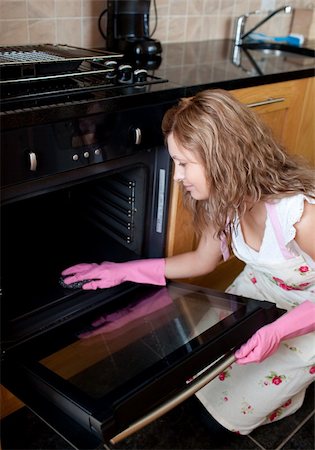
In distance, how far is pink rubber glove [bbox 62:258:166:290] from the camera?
1230 millimetres

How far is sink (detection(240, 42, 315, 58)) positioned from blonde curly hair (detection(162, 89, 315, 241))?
3.28 feet

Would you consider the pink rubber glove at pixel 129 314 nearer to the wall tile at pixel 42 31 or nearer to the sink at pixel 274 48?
the wall tile at pixel 42 31

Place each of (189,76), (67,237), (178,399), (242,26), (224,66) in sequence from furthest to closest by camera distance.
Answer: (242,26) → (224,66) → (67,237) → (189,76) → (178,399)

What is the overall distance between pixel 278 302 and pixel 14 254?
0.73m

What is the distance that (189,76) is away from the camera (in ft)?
4.39

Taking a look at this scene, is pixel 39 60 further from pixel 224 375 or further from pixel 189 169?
pixel 224 375

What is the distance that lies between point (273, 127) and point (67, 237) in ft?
2.48

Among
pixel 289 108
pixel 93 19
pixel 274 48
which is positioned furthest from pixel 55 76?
pixel 274 48

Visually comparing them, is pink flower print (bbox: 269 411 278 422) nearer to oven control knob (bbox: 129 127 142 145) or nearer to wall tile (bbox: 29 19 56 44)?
oven control knob (bbox: 129 127 142 145)

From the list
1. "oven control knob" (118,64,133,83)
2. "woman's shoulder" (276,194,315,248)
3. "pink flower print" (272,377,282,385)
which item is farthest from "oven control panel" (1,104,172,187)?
"pink flower print" (272,377,282,385)

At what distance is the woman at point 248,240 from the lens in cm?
98

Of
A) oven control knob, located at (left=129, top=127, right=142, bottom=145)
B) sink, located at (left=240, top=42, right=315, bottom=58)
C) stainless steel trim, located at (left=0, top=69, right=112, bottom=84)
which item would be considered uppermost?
stainless steel trim, located at (left=0, top=69, right=112, bottom=84)

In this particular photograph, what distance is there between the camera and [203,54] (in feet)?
5.69

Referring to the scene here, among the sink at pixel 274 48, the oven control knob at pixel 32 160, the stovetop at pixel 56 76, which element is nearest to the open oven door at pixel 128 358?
the oven control knob at pixel 32 160
